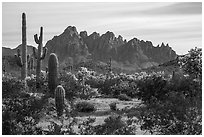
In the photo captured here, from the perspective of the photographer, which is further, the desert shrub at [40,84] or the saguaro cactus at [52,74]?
the desert shrub at [40,84]

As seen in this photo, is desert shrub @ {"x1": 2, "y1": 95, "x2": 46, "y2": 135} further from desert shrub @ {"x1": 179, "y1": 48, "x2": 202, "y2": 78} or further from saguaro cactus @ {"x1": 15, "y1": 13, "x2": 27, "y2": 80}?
saguaro cactus @ {"x1": 15, "y1": 13, "x2": 27, "y2": 80}

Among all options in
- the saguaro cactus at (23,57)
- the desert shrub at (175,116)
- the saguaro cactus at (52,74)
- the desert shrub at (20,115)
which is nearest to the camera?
the desert shrub at (175,116)

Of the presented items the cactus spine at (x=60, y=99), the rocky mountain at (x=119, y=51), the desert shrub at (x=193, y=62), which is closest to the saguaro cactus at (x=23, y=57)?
the cactus spine at (x=60, y=99)

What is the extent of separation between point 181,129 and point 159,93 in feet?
16.6

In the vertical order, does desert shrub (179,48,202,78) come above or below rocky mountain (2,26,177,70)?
below

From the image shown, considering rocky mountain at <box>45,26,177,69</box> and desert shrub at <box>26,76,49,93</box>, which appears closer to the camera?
desert shrub at <box>26,76,49,93</box>

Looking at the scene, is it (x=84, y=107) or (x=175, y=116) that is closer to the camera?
(x=175, y=116)

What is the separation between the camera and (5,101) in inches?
353

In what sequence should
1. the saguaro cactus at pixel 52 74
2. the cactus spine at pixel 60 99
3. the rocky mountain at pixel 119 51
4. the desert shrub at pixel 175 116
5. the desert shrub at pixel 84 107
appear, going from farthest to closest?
the rocky mountain at pixel 119 51, the saguaro cactus at pixel 52 74, the desert shrub at pixel 84 107, the cactus spine at pixel 60 99, the desert shrub at pixel 175 116

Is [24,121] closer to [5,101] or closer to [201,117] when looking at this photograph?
[5,101]

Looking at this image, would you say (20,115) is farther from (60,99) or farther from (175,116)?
(60,99)

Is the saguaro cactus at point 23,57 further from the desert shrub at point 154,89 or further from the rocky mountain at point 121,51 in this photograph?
the rocky mountain at point 121,51

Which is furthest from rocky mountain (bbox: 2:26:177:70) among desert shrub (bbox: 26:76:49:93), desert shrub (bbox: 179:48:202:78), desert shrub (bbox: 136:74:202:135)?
desert shrub (bbox: 136:74:202:135)

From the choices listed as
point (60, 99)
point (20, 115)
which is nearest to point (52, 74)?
point (60, 99)
